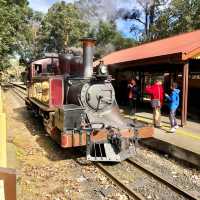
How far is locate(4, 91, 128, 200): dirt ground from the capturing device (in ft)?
20.7

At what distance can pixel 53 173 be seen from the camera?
7531mm

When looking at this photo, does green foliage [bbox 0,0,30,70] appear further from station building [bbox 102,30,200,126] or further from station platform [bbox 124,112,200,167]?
station platform [bbox 124,112,200,167]

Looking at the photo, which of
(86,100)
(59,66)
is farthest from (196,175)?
(59,66)

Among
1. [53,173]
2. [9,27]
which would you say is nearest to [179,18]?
[9,27]

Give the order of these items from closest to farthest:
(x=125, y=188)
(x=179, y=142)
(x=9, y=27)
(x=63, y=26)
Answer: (x=125, y=188)
(x=179, y=142)
(x=9, y=27)
(x=63, y=26)

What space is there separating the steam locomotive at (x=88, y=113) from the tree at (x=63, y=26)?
119ft

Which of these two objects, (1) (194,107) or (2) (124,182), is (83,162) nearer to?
(2) (124,182)

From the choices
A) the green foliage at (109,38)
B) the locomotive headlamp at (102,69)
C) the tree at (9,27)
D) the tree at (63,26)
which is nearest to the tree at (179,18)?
the green foliage at (109,38)

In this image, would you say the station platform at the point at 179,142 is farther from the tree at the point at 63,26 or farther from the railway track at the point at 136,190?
the tree at the point at 63,26

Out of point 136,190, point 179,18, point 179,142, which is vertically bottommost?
point 136,190

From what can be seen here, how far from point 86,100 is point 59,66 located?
2287 mm

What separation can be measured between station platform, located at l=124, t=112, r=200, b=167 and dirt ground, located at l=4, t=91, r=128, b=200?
7.12 feet

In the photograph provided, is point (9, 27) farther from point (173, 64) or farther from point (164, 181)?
point (164, 181)

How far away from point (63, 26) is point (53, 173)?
1606 inches
